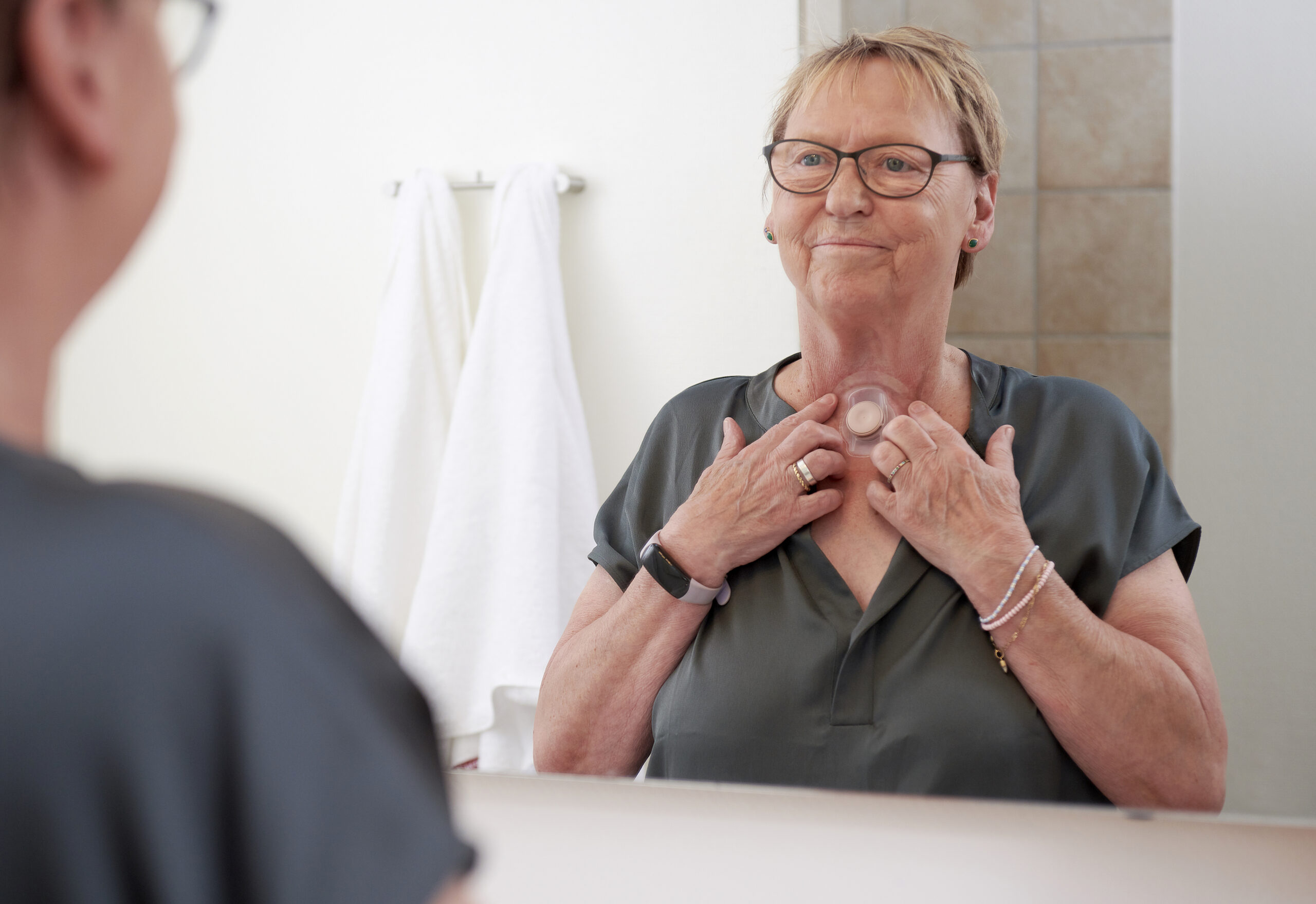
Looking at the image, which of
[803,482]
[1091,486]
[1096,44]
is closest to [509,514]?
[803,482]

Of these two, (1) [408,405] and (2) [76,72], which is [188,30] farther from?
(1) [408,405]

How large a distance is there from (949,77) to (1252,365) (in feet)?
1.01

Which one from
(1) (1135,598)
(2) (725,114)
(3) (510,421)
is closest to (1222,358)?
(1) (1135,598)

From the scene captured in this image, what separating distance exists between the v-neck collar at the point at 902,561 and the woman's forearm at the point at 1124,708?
93mm

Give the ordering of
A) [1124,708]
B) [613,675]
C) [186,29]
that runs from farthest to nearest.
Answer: [613,675]
[1124,708]
[186,29]

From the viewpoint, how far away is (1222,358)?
0.72 meters

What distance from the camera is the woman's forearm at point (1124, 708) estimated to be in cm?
71

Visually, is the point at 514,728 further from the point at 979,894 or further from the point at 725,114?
the point at 725,114

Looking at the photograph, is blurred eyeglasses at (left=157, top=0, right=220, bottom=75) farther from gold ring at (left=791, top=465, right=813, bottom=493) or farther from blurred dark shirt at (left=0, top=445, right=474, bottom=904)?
gold ring at (left=791, top=465, right=813, bottom=493)

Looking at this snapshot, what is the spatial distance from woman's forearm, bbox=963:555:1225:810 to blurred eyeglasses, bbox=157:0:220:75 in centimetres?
64

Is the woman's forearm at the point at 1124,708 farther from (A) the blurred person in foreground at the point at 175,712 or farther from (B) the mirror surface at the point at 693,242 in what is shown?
(A) the blurred person in foreground at the point at 175,712

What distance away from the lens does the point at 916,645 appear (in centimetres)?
75

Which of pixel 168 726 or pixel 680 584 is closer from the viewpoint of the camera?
pixel 168 726

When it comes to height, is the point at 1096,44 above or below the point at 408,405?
above
